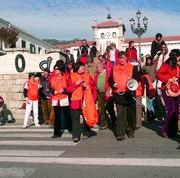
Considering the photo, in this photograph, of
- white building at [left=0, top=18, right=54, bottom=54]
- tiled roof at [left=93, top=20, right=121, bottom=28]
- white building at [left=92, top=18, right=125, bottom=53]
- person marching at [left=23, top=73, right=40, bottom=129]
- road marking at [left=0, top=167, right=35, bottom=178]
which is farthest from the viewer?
tiled roof at [left=93, top=20, right=121, bottom=28]

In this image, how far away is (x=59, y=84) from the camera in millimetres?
10875

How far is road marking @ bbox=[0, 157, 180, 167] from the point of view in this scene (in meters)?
7.57

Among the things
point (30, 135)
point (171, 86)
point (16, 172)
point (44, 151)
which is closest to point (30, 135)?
point (30, 135)

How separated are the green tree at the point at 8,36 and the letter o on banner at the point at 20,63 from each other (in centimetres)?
4335

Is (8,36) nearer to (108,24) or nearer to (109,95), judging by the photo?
(109,95)

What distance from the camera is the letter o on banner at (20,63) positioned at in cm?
1664

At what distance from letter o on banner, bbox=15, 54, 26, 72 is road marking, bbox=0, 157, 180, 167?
8.53 metres

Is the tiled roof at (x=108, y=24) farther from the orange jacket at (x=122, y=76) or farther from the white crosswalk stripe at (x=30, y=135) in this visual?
the orange jacket at (x=122, y=76)

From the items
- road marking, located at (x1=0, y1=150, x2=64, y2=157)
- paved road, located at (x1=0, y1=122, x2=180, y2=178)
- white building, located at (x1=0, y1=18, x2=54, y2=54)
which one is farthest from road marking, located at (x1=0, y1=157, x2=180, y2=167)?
white building, located at (x1=0, y1=18, x2=54, y2=54)

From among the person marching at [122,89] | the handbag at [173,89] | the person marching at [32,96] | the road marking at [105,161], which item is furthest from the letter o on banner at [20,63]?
the road marking at [105,161]

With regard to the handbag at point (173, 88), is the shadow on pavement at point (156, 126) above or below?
below

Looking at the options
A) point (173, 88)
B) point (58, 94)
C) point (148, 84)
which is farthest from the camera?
point (148, 84)

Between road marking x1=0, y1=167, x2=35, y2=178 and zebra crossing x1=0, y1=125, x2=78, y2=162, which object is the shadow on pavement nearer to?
zebra crossing x1=0, y1=125, x2=78, y2=162

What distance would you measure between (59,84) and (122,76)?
158cm
